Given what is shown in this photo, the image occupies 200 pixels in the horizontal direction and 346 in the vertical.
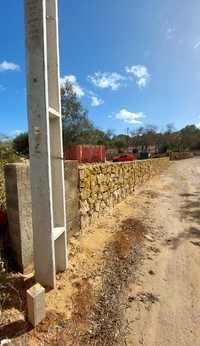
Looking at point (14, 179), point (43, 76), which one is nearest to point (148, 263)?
point (14, 179)

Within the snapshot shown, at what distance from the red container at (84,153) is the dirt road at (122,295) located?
968 cm

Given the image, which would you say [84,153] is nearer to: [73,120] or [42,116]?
[73,120]

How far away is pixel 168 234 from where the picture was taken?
409 cm

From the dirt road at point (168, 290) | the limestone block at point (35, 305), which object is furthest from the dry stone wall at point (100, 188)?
the limestone block at point (35, 305)

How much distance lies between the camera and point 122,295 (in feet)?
7.55

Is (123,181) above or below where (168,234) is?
above

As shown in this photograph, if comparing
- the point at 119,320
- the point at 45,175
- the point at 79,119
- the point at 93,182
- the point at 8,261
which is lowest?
the point at 119,320

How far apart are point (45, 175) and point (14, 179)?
40 cm

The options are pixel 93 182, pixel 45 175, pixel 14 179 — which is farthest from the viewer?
pixel 93 182

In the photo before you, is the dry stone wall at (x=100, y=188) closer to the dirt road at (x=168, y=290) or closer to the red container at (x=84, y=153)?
the dirt road at (x=168, y=290)

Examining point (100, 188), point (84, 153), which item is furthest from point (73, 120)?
point (100, 188)

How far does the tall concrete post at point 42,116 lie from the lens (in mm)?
2039

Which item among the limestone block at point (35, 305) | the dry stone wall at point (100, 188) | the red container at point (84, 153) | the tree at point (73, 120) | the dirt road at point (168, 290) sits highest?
the tree at point (73, 120)

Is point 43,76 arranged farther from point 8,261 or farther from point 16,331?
point 16,331
